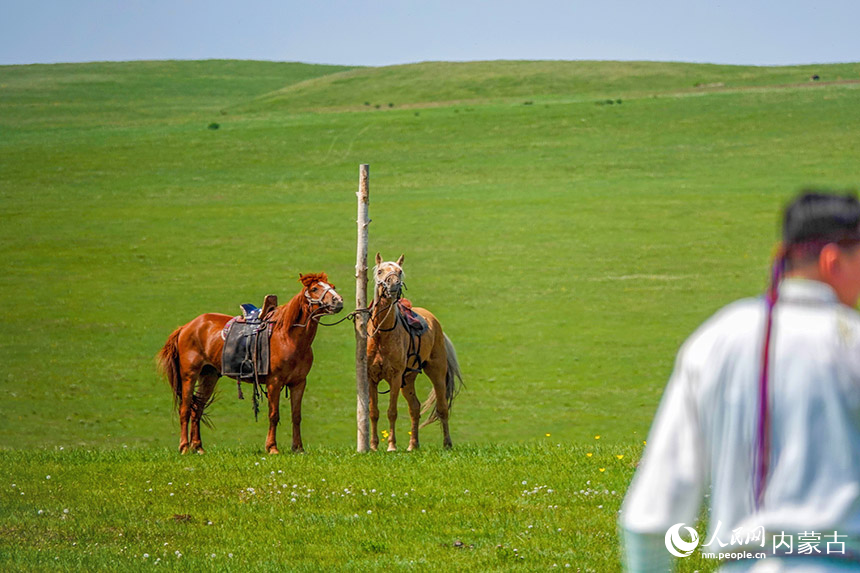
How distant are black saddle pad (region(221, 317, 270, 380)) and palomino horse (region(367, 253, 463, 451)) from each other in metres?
1.32

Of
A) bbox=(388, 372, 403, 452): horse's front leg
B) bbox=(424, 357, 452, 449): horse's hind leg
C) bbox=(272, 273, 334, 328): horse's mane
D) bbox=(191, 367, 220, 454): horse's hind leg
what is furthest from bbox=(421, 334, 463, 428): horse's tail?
bbox=(191, 367, 220, 454): horse's hind leg

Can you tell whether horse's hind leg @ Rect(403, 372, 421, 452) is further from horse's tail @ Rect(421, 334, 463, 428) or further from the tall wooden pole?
the tall wooden pole

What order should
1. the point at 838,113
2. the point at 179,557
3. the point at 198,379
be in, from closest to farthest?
Answer: the point at 179,557 → the point at 198,379 → the point at 838,113

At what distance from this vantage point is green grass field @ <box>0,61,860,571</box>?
9.15 metres

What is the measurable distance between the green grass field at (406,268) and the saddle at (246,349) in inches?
45.3

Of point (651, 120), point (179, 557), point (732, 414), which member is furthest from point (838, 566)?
point (651, 120)

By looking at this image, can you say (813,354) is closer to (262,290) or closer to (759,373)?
(759,373)

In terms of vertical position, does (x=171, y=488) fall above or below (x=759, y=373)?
below

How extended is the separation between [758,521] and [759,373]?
0.38 metres

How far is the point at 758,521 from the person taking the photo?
107 inches

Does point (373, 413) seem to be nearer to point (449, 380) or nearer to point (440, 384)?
point (440, 384)

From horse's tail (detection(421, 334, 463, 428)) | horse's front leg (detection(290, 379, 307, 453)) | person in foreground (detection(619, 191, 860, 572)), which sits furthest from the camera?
horse's tail (detection(421, 334, 463, 428))

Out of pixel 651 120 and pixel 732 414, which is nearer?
pixel 732 414

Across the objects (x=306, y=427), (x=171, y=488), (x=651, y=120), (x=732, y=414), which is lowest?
(x=306, y=427)
